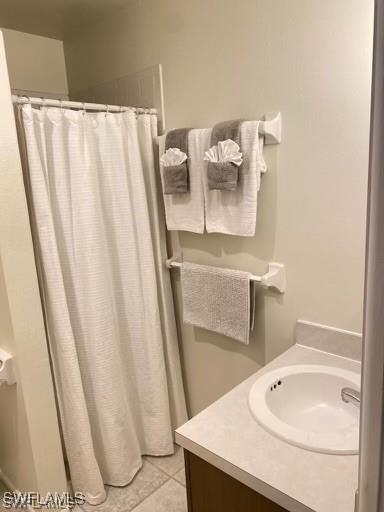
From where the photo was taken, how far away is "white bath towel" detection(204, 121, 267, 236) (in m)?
1.53

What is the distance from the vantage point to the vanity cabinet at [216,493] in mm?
1048

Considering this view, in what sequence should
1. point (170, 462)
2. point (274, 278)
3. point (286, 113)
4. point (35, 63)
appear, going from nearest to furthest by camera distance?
point (286, 113) → point (274, 278) → point (170, 462) → point (35, 63)

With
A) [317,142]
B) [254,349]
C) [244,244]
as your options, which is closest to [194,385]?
[254,349]

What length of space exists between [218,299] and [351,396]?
0.67 metres

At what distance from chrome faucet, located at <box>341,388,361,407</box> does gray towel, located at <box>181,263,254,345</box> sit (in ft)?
1.49

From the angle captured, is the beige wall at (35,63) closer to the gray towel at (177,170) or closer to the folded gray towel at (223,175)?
the gray towel at (177,170)

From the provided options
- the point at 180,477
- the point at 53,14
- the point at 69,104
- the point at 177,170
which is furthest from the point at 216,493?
the point at 53,14

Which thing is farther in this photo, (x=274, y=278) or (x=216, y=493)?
(x=274, y=278)

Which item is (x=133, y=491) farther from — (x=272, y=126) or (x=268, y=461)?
(x=272, y=126)

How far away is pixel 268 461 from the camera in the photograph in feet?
3.49

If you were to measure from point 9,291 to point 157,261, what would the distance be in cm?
75

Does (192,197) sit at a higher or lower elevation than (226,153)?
lower

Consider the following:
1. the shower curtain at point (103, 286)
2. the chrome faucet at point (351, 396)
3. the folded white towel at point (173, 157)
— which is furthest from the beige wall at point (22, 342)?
the chrome faucet at point (351, 396)

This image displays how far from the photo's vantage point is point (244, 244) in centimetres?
177
